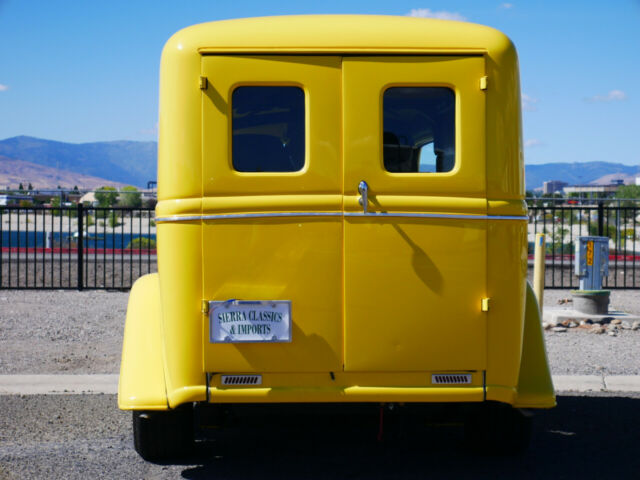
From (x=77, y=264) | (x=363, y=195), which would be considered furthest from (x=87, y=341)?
(x=77, y=264)

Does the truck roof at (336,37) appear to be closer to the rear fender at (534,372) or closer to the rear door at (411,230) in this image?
the rear door at (411,230)

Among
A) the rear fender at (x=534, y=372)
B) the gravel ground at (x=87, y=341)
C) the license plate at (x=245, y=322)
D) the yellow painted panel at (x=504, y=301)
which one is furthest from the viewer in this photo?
the gravel ground at (x=87, y=341)

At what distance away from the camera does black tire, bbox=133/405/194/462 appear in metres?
4.55

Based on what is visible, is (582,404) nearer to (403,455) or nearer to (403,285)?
(403,455)

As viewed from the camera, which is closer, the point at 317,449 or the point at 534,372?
the point at 534,372

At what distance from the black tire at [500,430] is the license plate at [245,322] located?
4.73 feet

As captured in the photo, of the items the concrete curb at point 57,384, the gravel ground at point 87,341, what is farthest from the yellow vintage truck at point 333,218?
the gravel ground at point 87,341

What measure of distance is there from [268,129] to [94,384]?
3.53m

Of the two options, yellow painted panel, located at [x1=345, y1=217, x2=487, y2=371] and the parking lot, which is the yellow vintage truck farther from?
the parking lot

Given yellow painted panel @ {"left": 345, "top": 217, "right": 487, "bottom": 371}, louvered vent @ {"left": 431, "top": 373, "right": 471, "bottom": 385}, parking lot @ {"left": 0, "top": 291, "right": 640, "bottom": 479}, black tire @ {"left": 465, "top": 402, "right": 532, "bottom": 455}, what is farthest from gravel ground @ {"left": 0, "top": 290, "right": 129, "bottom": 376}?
louvered vent @ {"left": 431, "top": 373, "right": 471, "bottom": 385}

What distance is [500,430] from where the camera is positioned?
15.8ft

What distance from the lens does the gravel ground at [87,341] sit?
7496 mm

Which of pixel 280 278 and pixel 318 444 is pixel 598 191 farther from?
pixel 280 278

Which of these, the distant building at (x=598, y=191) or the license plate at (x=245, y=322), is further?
the distant building at (x=598, y=191)
